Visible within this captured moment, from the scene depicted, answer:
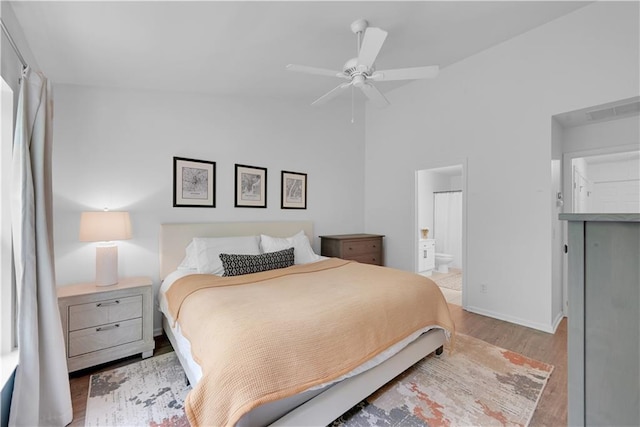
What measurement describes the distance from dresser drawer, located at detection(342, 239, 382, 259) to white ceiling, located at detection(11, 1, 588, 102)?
2.27 m

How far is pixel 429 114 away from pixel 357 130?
1.25 meters

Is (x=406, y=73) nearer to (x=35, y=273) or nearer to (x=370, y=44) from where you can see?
(x=370, y=44)

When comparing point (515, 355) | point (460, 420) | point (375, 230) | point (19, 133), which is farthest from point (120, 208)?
point (515, 355)

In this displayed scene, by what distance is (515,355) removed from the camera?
8.20 ft

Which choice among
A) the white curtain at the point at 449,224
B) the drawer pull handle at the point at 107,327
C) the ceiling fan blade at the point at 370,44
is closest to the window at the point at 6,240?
the drawer pull handle at the point at 107,327

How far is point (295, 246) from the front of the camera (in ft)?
11.3

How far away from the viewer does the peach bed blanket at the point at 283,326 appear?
1240 millimetres

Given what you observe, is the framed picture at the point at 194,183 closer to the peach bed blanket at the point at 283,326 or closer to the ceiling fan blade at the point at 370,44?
the peach bed blanket at the point at 283,326

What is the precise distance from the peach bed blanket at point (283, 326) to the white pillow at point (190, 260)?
1.05 ft

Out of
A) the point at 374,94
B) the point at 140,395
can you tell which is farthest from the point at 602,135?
the point at 140,395

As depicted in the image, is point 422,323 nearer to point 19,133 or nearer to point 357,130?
point 19,133

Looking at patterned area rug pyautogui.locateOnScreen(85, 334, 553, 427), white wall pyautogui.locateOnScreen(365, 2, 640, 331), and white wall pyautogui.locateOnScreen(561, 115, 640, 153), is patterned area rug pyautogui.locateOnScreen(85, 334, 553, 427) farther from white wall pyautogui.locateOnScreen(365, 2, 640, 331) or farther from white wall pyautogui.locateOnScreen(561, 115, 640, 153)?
white wall pyautogui.locateOnScreen(561, 115, 640, 153)

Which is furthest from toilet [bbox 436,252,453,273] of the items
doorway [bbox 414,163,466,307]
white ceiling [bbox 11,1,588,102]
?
white ceiling [bbox 11,1,588,102]

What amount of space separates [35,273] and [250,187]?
88.3 inches
